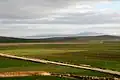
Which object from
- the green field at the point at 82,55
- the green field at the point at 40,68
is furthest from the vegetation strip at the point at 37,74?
the green field at the point at 82,55

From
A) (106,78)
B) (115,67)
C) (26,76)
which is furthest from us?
(115,67)

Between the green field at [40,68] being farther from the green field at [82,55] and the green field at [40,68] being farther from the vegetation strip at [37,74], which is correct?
the green field at [82,55]

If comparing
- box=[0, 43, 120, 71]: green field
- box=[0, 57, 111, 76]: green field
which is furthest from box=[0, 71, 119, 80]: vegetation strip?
box=[0, 43, 120, 71]: green field

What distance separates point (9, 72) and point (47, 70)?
6.17 meters

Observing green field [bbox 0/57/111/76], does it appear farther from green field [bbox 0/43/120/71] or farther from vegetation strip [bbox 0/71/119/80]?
green field [bbox 0/43/120/71]

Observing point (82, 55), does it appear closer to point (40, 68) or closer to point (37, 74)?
point (40, 68)

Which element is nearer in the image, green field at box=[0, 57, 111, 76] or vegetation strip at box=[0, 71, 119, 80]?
Answer: vegetation strip at box=[0, 71, 119, 80]

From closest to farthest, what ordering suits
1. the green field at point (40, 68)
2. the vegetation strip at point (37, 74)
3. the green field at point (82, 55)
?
1. the vegetation strip at point (37, 74)
2. the green field at point (40, 68)
3. the green field at point (82, 55)

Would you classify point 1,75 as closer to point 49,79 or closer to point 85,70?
point 49,79

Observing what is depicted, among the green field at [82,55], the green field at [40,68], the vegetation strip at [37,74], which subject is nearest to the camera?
the vegetation strip at [37,74]

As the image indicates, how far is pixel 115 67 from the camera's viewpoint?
6391 centimetres

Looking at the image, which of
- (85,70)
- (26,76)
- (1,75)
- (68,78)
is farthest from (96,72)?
(1,75)

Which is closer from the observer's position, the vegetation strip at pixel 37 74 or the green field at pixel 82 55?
the vegetation strip at pixel 37 74

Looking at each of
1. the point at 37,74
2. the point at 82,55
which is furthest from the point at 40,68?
the point at 82,55
